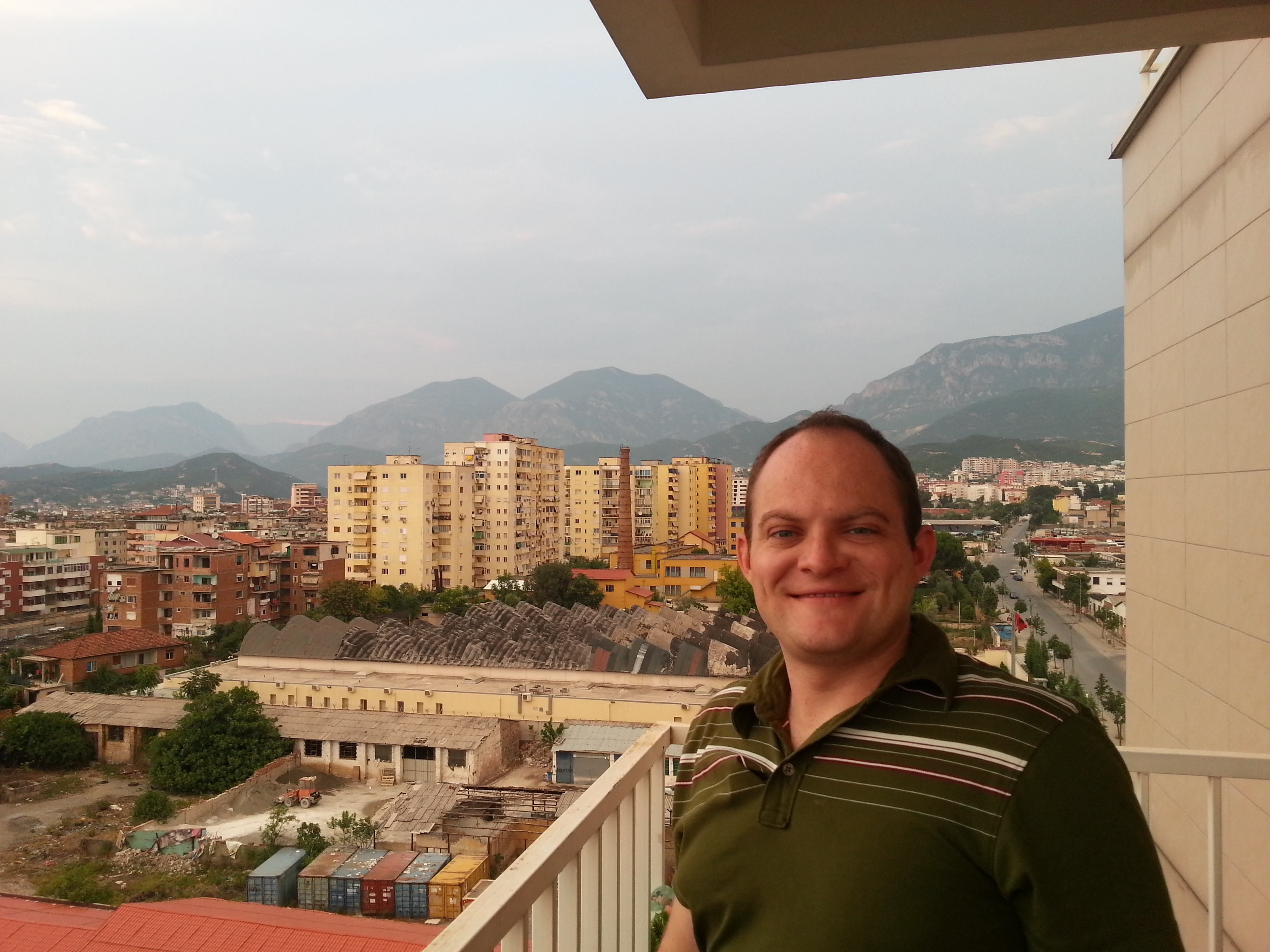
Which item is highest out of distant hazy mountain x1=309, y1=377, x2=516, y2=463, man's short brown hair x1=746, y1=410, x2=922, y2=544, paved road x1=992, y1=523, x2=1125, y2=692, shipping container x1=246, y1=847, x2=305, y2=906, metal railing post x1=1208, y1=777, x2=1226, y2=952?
distant hazy mountain x1=309, y1=377, x2=516, y2=463

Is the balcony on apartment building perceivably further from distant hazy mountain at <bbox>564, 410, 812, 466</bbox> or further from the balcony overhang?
the balcony overhang

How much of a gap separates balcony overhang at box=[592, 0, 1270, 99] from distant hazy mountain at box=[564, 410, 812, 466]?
0.48m

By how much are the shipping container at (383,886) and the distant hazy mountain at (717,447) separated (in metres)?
3.84

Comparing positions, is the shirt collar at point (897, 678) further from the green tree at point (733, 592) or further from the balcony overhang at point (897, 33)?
Result: the green tree at point (733, 592)

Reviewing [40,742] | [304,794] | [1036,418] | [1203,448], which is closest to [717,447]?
[1036,418]

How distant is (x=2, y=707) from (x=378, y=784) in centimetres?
505

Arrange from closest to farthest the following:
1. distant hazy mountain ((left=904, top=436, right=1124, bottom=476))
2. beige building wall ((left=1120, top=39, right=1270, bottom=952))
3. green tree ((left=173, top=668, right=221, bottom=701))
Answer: beige building wall ((left=1120, top=39, right=1270, bottom=952)), distant hazy mountain ((left=904, top=436, right=1124, bottom=476)), green tree ((left=173, top=668, right=221, bottom=701))

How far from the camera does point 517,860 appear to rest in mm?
542

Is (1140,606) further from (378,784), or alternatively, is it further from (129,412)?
(129,412)

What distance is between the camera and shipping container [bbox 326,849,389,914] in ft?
19.3

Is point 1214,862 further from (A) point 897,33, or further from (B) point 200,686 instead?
(B) point 200,686

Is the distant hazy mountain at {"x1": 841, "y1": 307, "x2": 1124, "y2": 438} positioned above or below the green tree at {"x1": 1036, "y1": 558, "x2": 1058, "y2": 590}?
above

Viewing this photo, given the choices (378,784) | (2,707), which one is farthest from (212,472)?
(378,784)

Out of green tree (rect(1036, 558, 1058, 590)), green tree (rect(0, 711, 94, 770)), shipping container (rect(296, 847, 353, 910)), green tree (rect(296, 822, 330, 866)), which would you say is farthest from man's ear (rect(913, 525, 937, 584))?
green tree (rect(0, 711, 94, 770))
